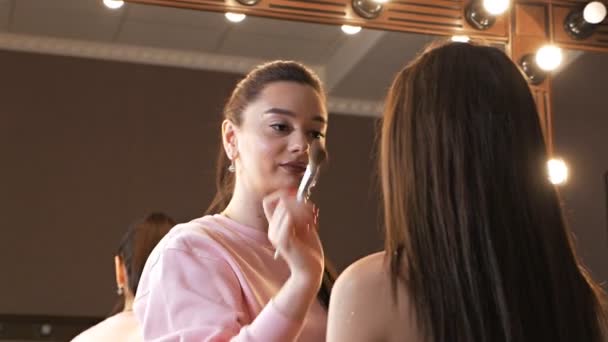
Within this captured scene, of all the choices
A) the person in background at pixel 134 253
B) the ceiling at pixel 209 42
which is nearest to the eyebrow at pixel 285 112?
the person in background at pixel 134 253

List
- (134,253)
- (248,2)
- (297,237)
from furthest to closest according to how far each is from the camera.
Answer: (248,2) < (134,253) < (297,237)

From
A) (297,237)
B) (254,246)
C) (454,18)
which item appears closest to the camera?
(297,237)

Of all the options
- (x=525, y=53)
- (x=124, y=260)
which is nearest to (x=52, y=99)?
(x=124, y=260)

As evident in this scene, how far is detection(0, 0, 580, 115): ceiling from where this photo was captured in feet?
6.40

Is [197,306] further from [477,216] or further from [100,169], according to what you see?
[100,169]

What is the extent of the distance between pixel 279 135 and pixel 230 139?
0.26 ft

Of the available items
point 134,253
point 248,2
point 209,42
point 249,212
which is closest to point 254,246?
point 249,212

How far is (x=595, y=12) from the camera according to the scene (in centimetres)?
191

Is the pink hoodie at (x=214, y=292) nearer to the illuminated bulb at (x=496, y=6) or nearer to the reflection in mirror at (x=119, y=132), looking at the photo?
the illuminated bulb at (x=496, y=6)

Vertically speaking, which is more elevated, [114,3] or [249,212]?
[114,3]

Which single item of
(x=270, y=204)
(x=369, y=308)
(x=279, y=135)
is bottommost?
(x=369, y=308)

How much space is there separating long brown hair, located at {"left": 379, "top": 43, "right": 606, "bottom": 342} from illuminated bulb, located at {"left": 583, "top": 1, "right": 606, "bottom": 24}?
50.5 inches

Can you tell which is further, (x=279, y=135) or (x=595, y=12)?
(x=595, y=12)

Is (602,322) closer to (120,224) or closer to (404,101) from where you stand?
(404,101)
